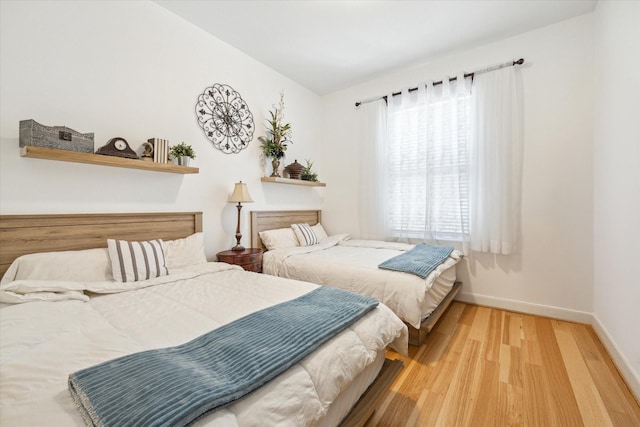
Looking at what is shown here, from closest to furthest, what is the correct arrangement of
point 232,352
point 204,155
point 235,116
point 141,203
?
1. point 232,352
2. point 141,203
3. point 204,155
4. point 235,116

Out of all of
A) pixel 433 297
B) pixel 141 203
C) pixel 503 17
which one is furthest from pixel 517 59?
pixel 141 203

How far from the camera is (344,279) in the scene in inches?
88.8

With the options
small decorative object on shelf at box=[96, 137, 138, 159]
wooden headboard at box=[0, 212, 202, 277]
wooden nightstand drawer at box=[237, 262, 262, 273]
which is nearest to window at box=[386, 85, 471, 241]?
wooden nightstand drawer at box=[237, 262, 262, 273]

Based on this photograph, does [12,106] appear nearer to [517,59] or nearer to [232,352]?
[232,352]

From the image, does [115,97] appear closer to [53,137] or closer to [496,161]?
[53,137]

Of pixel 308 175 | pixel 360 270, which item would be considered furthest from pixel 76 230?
pixel 308 175

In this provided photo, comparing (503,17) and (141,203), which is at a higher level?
(503,17)

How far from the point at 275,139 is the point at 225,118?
2.17 ft

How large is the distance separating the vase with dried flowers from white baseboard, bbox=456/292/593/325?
8.96 ft

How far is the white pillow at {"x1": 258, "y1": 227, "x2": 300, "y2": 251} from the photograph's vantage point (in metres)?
3.07

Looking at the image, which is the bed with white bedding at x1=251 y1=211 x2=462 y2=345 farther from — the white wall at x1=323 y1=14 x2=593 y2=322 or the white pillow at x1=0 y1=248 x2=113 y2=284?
the white pillow at x1=0 y1=248 x2=113 y2=284

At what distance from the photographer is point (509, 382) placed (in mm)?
1677

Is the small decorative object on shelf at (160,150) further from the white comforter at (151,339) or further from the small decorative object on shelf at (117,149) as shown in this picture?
the white comforter at (151,339)

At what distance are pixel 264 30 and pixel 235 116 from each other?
0.90m
